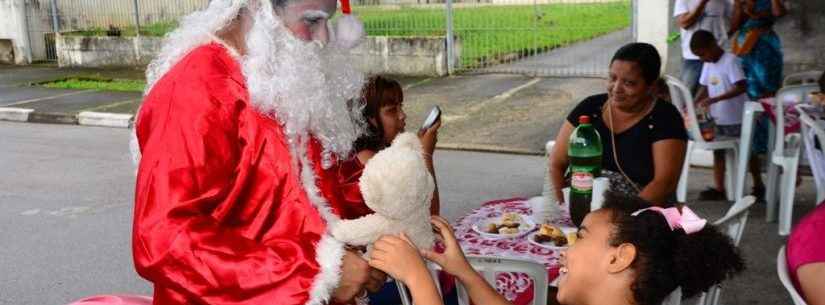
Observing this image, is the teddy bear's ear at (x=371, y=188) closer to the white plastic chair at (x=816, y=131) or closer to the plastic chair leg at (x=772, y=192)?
the white plastic chair at (x=816, y=131)

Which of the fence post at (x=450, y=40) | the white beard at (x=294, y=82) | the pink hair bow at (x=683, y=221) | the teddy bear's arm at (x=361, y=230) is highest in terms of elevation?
the white beard at (x=294, y=82)

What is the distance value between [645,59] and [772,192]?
87.0 inches

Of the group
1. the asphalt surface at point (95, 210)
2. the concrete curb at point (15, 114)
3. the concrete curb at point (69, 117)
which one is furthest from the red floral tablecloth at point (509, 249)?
the concrete curb at point (15, 114)

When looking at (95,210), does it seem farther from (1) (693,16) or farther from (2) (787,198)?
(1) (693,16)

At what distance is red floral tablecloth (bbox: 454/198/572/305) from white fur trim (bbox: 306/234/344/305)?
923 millimetres

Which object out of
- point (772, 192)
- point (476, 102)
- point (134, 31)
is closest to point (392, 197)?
point (772, 192)

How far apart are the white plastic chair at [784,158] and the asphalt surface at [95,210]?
4.6 inches

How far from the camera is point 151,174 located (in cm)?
185

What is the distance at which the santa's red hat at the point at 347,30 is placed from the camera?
2.20 meters

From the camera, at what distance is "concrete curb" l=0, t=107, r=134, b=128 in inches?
397

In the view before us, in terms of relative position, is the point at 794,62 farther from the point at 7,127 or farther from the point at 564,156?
the point at 7,127

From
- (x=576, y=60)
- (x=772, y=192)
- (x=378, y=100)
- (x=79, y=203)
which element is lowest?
(x=79, y=203)

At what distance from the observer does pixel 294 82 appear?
202 centimetres

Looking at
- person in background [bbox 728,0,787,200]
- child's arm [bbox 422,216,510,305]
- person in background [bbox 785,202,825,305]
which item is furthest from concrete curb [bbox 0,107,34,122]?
person in background [bbox 785,202,825,305]
